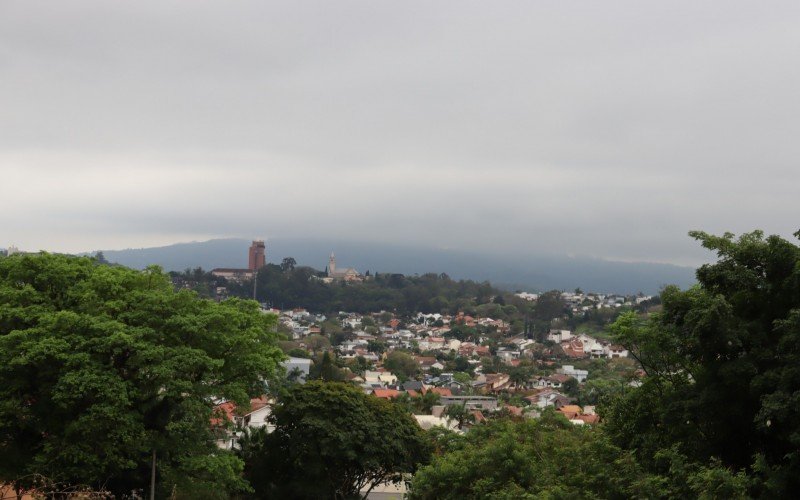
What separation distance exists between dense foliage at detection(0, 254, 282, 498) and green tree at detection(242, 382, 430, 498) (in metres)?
1.71

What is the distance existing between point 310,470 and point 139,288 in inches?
179

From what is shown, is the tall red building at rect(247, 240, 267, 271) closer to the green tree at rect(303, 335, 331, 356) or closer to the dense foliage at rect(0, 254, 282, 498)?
the green tree at rect(303, 335, 331, 356)

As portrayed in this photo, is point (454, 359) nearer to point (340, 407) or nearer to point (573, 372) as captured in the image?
point (573, 372)

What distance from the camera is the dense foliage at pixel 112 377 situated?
11273 millimetres

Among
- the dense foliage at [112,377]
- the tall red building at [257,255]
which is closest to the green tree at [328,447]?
the dense foliage at [112,377]

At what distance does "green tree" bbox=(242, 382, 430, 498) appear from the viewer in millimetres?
14656

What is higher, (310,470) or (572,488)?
(572,488)

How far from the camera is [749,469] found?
29.2 ft

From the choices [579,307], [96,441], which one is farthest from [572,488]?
[579,307]

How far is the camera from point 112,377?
11.5 metres

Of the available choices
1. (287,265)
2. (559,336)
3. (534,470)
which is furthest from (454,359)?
(287,265)

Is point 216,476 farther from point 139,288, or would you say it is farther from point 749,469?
point 749,469

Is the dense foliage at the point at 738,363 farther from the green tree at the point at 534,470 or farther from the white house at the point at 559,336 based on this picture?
the white house at the point at 559,336

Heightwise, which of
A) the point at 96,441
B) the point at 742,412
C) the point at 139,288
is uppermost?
the point at 139,288
